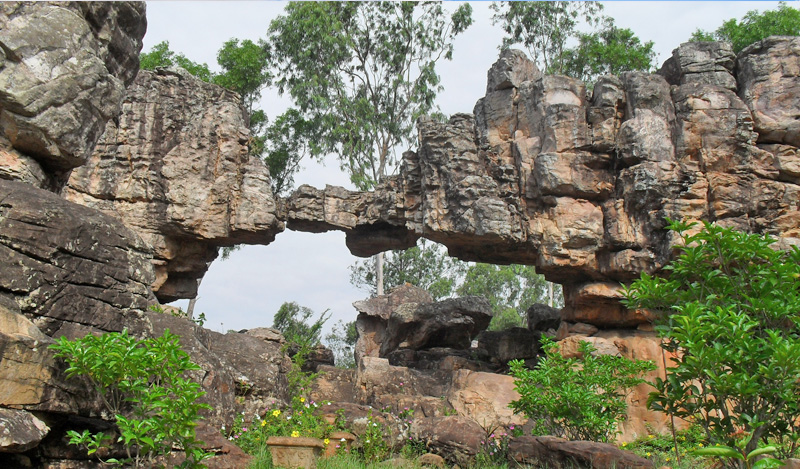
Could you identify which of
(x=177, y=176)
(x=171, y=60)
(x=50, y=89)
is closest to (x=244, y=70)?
(x=171, y=60)

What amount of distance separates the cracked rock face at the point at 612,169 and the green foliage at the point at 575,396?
197 inches

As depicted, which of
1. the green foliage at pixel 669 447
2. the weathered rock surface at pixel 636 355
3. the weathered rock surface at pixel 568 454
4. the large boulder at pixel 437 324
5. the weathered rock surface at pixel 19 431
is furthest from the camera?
the large boulder at pixel 437 324

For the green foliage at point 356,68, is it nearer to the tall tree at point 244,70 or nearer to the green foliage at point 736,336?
the tall tree at point 244,70

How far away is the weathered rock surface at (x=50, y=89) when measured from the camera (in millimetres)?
5934

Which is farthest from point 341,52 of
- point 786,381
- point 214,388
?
point 786,381

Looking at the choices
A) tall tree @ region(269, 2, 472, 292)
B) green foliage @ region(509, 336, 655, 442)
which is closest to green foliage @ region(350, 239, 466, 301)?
tall tree @ region(269, 2, 472, 292)

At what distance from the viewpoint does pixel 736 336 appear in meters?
4.57

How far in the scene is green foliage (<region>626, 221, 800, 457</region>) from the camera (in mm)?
4457

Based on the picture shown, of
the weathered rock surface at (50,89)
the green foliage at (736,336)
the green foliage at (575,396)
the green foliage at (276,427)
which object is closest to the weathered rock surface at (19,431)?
the weathered rock surface at (50,89)

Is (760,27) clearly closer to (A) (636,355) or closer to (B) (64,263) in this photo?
(A) (636,355)

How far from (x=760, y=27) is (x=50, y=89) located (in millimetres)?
19179

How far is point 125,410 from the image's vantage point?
5012mm

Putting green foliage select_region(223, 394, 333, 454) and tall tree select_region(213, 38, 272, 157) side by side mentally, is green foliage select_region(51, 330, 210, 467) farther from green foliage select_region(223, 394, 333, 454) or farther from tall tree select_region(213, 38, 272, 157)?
tall tree select_region(213, 38, 272, 157)

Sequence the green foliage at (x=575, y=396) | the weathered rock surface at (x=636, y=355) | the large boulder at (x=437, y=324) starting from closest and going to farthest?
the green foliage at (x=575, y=396)
the weathered rock surface at (x=636, y=355)
the large boulder at (x=437, y=324)
